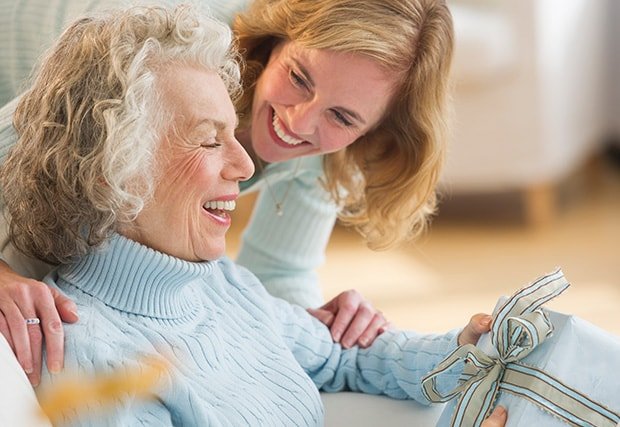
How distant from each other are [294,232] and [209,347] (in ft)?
2.68

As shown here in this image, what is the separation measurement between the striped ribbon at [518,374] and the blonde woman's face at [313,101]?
0.53m

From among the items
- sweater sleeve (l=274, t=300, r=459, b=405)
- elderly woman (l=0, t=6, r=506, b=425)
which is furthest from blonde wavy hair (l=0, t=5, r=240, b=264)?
sweater sleeve (l=274, t=300, r=459, b=405)

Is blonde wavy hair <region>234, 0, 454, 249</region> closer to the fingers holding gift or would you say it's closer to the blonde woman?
the blonde woman

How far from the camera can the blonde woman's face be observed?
6.10 feet

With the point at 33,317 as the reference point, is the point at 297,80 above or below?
above

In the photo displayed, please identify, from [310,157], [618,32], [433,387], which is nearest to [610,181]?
[618,32]

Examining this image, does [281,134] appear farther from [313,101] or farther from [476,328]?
[476,328]

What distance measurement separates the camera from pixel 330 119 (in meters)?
1.92

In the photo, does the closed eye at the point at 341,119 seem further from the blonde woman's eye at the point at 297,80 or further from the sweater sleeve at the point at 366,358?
the sweater sleeve at the point at 366,358

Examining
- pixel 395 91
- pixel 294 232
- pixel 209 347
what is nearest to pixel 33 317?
pixel 209 347

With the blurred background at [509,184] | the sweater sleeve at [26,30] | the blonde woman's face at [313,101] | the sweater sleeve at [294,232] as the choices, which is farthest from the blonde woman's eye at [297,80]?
the blurred background at [509,184]

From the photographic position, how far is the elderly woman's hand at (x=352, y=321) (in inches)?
70.5

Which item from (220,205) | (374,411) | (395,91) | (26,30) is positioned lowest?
(374,411)

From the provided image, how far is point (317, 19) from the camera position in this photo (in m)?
1.88
